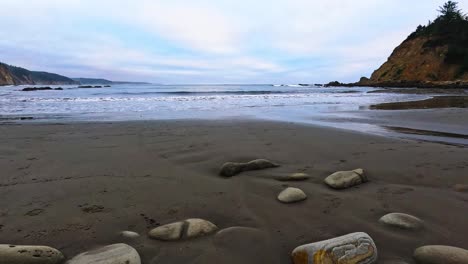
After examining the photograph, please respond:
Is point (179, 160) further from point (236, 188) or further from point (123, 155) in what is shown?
point (236, 188)

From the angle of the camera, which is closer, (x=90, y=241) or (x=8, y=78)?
(x=90, y=241)

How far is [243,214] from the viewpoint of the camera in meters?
2.83

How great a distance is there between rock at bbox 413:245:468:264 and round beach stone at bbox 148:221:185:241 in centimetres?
171

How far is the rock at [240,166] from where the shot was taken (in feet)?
13.0

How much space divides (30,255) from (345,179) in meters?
3.03

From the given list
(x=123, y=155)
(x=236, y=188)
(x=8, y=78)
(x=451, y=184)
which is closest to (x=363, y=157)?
(x=451, y=184)

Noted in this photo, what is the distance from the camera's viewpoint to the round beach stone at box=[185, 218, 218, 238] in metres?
2.42

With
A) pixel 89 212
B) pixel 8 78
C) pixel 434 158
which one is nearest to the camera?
pixel 89 212

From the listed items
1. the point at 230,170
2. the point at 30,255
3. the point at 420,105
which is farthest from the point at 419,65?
the point at 30,255

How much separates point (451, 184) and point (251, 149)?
285cm

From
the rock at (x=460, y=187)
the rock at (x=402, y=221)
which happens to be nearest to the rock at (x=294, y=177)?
the rock at (x=402, y=221)

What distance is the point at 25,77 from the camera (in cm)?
13662

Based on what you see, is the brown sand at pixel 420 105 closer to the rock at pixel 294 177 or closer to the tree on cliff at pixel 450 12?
the rock at pixel 294 177

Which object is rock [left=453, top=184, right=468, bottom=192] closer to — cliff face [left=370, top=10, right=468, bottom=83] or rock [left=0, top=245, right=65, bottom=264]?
rock [left=0, top=245, right=65, bottom=264]
